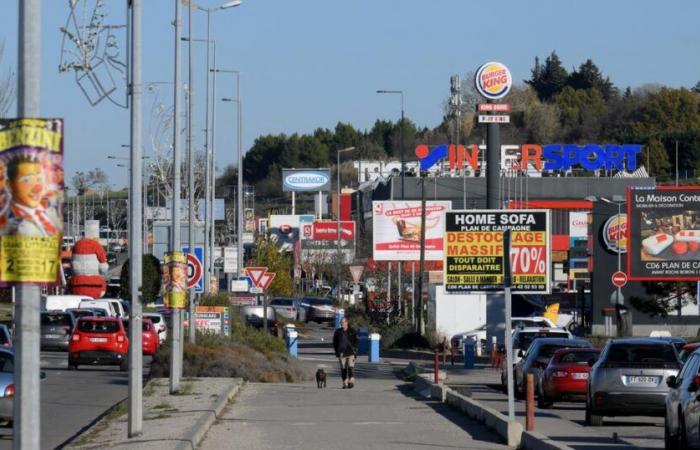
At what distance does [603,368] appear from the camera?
2259cm

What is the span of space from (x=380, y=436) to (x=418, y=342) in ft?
136

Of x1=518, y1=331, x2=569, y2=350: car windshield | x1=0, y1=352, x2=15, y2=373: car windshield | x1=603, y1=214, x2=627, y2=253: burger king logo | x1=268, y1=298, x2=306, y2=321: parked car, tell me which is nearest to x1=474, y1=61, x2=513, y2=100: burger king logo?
x1=518, y1=331, x2=569, y2=350: car windshield

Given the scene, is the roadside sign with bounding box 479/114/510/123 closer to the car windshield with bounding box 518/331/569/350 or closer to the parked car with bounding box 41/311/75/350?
the car windshield with bounding box 518/331/569/350

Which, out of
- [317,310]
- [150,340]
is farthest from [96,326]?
[317,310]

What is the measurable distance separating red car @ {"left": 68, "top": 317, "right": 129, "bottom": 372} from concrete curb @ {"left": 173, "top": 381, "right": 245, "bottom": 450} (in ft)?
47.4

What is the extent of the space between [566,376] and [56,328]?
25.4 metres

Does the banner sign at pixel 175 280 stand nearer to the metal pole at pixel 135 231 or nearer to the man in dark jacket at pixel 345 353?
the metal pole at pixel 135 231

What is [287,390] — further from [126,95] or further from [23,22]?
[23,22]

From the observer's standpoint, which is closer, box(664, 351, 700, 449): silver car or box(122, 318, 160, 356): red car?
box(664, 351, 700, 449): silver car

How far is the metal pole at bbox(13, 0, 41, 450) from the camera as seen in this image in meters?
9.79

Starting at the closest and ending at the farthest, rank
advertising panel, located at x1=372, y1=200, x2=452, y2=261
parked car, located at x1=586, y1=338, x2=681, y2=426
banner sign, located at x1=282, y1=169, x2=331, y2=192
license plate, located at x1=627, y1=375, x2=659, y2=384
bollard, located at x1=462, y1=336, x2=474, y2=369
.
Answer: parked car, located at x1=586, y1=338, x2=681, y2=426
license plate, located at x1=627, y1=375, x2=659, y2=384
bollard, located at x1=462, y1=336, x2=474, y2=369
advertising panel, located at x1=372, y1=200, x2=452, y2=261
banner sign, located at x1=282, y1=169, x2=331, y2=192

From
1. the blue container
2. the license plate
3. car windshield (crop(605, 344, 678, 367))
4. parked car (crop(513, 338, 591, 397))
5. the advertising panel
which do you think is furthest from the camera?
the advertising panel

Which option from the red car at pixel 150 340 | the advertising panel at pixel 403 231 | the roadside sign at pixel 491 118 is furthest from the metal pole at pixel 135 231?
the advertising panel at pixel 403 231

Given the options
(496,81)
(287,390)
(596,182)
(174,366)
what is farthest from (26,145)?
(596,182)
